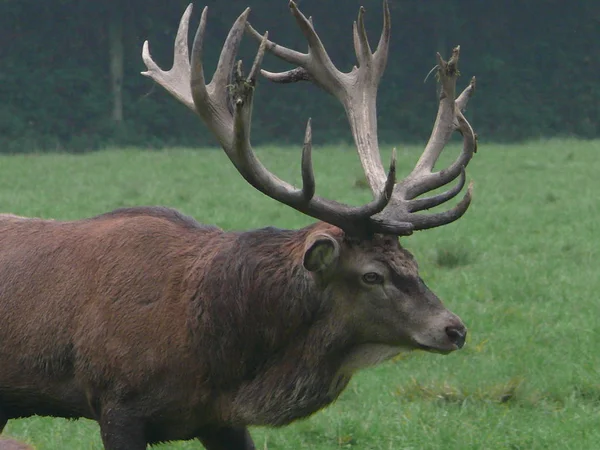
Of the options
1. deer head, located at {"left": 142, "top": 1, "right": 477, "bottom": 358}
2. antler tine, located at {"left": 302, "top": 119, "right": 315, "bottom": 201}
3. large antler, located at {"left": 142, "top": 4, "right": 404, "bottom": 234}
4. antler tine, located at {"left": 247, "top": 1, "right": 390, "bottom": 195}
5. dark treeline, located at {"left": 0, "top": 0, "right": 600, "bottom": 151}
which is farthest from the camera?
dark treeline, located at {"left": 0, "top": 0, "right": 600, "bottom": 151}

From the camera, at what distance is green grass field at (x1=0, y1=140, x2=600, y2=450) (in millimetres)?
6559

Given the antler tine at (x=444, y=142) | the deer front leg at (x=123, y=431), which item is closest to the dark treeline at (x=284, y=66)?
the antler tine at (x=444, y=142)

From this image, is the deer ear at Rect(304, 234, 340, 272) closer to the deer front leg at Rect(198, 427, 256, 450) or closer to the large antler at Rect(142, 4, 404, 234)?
the large antler at Rect(142, 4, 404, 234)

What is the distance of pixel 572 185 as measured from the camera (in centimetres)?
1673

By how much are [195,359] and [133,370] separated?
0.26m

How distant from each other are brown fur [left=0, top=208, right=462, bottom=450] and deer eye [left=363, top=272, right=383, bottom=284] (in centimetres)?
4

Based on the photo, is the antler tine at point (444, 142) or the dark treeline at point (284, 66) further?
the dark treeline at point (284, 66)

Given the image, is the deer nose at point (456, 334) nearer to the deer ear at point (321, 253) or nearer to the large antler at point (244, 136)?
the large antler at point (244, 136)

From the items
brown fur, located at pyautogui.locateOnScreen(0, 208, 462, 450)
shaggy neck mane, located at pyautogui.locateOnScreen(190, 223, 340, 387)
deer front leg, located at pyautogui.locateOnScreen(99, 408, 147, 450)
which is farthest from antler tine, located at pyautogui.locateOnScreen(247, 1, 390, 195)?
deer front leg, located at pyautogui.locateOnScreen(99, 408, 147, 450)

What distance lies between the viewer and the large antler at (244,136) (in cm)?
505

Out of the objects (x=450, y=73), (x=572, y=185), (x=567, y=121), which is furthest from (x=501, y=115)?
(x=450, y=73)

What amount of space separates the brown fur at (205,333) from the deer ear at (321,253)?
1.5 inches

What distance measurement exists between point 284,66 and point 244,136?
33.5 meters

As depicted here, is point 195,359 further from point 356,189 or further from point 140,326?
point 356,189
